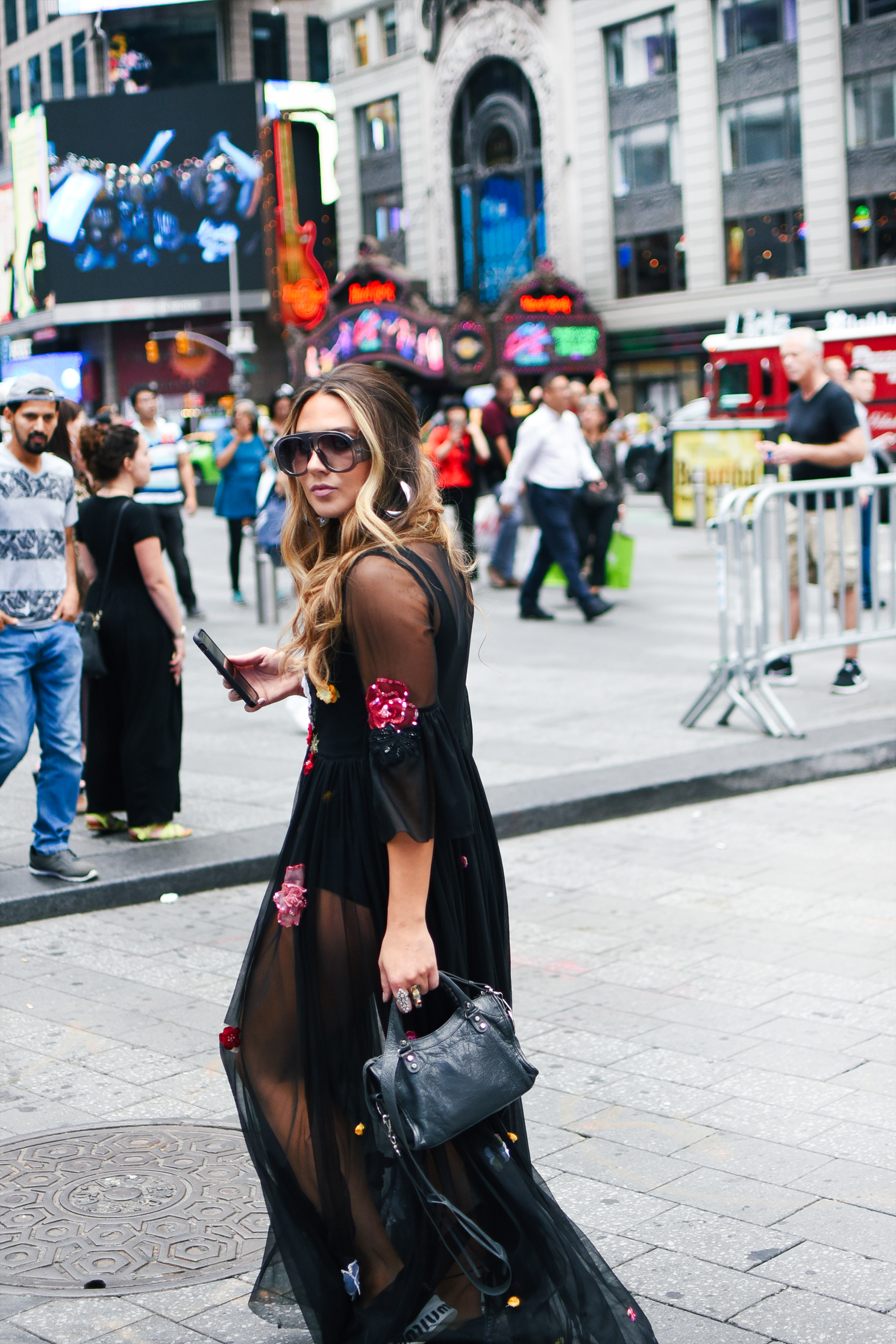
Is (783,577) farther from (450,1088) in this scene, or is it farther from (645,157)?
(645,157)

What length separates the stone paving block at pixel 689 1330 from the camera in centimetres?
290

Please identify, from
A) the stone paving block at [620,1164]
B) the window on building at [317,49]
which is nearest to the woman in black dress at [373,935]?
the stone paving block at [620,1164]

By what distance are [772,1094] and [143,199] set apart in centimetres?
6242

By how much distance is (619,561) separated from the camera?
47.7 ft

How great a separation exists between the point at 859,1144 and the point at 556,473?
31.5ft

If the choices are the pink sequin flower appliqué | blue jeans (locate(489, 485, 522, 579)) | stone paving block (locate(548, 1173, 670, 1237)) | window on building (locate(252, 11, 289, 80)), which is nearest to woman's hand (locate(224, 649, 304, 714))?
the pink sequin flower appliqué

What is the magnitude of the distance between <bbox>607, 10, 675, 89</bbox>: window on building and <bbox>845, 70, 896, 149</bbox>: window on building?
621 cm

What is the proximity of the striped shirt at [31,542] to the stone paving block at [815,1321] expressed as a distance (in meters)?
3.82

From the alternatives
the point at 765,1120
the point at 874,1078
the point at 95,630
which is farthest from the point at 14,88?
the point at 765,1120

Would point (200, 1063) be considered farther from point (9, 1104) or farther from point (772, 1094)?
point (772, 1094)

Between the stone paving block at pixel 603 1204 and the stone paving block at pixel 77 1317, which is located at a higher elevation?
the stone paving block at pixel 77 1317

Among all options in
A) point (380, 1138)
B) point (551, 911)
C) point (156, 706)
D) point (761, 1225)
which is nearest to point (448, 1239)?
point (380, 1138)

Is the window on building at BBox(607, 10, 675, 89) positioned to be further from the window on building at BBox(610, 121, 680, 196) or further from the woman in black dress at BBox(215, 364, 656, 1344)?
the woman in black dress at BBox(215, 364, 656, 1344)

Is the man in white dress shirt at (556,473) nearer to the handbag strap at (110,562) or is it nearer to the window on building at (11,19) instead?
the handbag strap at (110,562)
